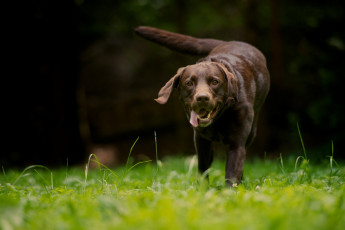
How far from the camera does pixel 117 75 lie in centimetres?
1543

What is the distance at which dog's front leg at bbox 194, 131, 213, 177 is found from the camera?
4.72 meters

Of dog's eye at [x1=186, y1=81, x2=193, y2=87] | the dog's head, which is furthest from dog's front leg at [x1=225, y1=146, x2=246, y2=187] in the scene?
dog's eye at [x1=186, y1=81, x2=193, y2=87]

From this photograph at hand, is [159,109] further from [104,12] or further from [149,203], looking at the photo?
[149,203]

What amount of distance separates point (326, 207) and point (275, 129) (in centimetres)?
1073

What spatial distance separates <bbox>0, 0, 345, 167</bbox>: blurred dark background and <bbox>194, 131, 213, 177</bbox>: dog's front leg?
4.50m

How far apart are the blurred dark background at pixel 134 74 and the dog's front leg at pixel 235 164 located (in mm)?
4773

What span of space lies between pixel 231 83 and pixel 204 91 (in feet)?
1.24

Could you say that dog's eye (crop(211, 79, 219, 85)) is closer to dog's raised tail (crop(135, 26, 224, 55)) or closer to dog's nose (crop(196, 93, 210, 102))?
dog's nose (crop(196, 93, 210, 102))

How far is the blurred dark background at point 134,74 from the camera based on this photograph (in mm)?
9086

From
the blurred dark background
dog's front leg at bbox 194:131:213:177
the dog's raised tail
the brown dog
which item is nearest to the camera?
the brown dog

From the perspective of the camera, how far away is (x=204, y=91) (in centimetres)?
395

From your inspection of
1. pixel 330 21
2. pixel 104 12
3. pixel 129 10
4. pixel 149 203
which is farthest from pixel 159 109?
pixel 149 203

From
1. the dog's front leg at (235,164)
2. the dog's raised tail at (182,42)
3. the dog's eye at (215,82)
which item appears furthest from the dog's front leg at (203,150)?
the dog's raised tail at (182,42)

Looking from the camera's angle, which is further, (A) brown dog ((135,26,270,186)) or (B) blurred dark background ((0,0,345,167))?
(B) blurred dark background ((0,0,345,167))
